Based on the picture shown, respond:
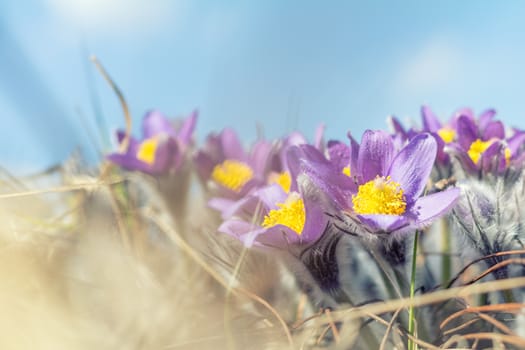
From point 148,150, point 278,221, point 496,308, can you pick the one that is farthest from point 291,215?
point 148,150

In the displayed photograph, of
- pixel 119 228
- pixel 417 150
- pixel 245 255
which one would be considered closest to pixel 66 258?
pixel 119 228

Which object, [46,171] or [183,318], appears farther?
[46,171]

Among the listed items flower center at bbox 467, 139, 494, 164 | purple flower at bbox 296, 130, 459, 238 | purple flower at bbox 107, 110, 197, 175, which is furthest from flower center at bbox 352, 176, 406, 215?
purple flower at bbox 107, 110, 197, 175

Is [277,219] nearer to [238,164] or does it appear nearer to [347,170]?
[347,170]

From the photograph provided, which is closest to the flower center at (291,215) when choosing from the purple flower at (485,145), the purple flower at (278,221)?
the purple flower at (278,221)

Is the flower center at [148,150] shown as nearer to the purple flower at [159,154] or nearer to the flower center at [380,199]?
the purple flower at [159,154]

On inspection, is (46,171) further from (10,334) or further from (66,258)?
(10,334)

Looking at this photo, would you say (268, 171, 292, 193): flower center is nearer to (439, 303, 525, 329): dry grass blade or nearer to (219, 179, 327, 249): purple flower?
(219, 179, 327, 249): purple flower
